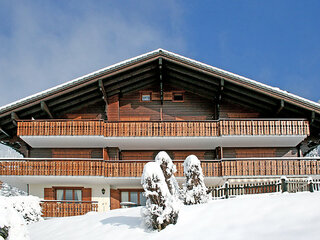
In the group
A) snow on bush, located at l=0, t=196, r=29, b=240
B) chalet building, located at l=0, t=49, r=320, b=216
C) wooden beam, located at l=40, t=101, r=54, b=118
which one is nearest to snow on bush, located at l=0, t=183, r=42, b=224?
chalet building, located at l=0, t=49, r=320, b=216

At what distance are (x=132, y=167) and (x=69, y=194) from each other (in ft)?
13.1

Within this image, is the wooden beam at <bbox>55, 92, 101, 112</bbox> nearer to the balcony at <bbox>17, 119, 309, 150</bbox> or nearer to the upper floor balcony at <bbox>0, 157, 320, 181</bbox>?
the balcony at <bbox>17, 119, 309, 150</bbox>

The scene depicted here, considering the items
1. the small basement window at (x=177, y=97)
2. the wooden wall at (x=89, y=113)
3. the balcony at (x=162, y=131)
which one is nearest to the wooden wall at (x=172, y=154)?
the balcony at (x=162, y=131)

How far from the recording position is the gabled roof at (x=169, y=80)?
21.2 metres

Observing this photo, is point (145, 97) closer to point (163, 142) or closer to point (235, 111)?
point (163, 142)

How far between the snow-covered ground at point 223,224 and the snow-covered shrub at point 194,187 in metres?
1.52

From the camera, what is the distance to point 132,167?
69.6ft

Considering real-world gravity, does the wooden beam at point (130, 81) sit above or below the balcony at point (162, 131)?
above

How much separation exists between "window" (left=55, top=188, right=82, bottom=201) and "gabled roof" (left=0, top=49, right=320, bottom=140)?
170 inches

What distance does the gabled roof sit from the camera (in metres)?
21.2

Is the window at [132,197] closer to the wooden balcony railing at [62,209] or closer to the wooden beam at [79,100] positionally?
the wooden balcony railing at [62,209]

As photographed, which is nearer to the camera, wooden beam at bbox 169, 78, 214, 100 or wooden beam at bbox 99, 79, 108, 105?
wooden beam at bbox 99, 79, 108, 105

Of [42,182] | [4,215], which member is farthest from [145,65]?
[4,215]

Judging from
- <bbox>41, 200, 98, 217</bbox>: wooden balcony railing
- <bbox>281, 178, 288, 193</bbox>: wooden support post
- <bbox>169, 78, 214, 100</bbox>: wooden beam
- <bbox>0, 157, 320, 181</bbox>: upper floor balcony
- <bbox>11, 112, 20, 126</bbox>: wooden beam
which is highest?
<bbox>169, 78, 214, 100</bbox>: wooden beam
